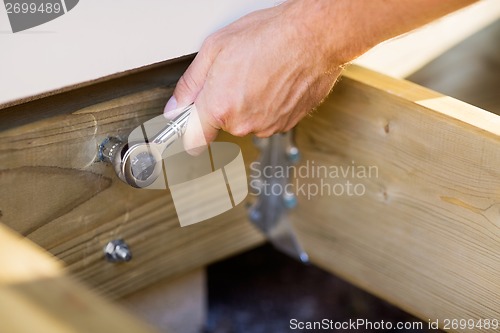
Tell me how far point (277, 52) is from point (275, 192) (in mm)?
262

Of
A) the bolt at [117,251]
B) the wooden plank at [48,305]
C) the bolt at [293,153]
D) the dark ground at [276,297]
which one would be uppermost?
the wooden plank at [48,305]

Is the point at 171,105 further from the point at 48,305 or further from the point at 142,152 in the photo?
the point at 48,305

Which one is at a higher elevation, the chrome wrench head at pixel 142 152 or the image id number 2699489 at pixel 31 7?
the image id number 2699489 at pixel 31 7

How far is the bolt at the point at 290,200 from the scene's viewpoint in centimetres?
85

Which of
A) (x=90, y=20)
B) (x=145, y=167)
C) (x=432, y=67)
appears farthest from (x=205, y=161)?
(x=432, y=67)

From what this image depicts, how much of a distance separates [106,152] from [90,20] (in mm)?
128

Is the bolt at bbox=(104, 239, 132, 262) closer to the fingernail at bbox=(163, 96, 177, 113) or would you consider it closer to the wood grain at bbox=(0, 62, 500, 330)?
the wood grain at bbox=(0, 62, 500, 330)

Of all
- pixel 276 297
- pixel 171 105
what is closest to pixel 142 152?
pixel 171 105

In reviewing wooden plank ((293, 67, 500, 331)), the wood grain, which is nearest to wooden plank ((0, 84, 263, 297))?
the wood grain

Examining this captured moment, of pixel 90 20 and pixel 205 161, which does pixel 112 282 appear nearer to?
pixel 205 161

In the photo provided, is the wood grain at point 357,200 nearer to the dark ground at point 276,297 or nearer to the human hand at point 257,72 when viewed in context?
the human hand at point 257,72

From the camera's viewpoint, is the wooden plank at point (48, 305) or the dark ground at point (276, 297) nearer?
the wooden plank at point (48, 305)

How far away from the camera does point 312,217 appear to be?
84 centimetres

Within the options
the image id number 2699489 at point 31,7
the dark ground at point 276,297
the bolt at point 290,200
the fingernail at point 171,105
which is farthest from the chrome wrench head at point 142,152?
the dark ground at point 276,297
